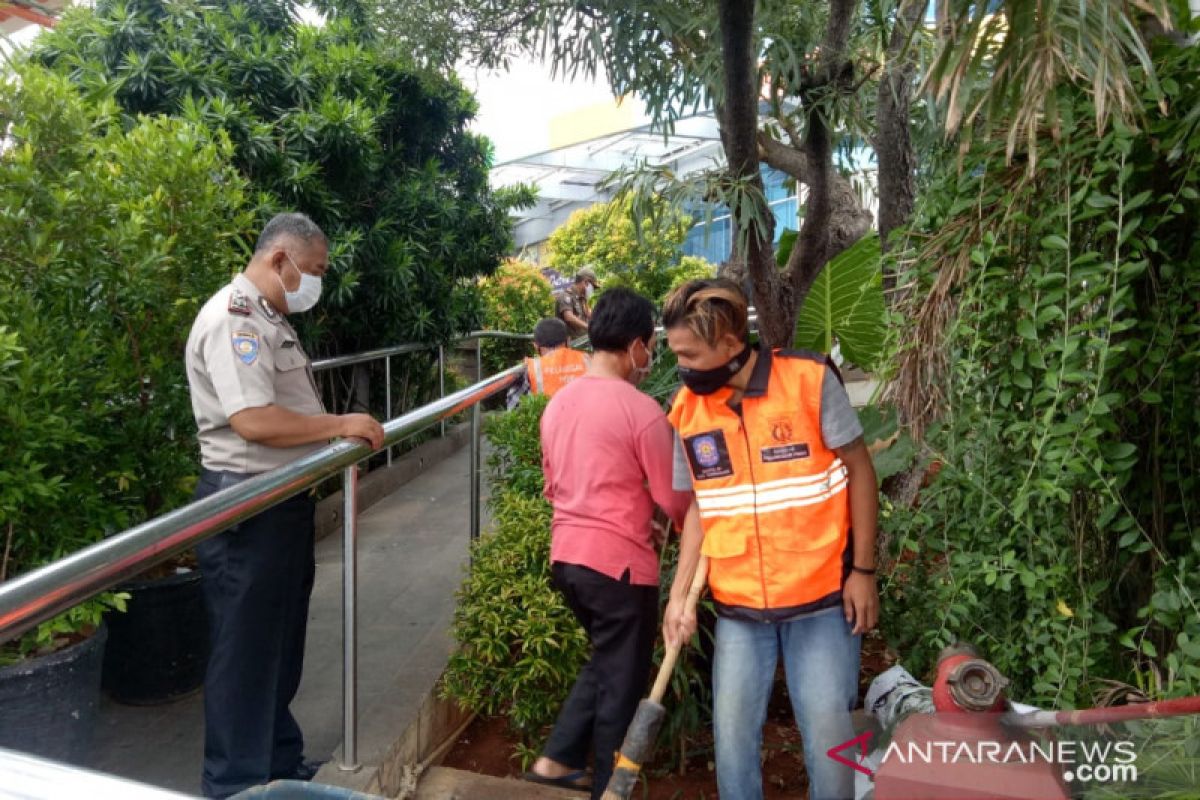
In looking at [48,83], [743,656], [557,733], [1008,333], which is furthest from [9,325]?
[1008,333]

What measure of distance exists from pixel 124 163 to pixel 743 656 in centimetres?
299

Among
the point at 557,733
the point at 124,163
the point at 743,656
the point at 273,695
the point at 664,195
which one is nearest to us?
the point at 743,656

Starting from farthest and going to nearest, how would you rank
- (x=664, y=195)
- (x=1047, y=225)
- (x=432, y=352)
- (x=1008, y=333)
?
(x=432, y=352), (x=664, y=195), (x=1008, y=333), (x=1047, y=225)

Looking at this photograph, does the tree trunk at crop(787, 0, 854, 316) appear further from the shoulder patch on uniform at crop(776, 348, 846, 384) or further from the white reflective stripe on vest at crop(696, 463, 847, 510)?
the white reflective stripe on vest at crop(696, 463, 847, 510)

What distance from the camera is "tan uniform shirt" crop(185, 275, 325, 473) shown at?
277 centimetres

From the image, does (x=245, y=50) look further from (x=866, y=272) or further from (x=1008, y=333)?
(x=1008, y=333)

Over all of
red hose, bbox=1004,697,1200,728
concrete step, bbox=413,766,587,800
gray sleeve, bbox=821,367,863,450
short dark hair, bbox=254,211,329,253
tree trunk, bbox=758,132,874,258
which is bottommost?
concrete step, bbox=413,766,587,800

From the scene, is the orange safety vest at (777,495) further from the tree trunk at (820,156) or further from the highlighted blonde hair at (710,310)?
the tree trunk at (820,156)

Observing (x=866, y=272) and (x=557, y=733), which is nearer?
(x=557, y=733)

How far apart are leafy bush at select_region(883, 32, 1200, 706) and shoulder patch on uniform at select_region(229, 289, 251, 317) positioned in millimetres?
1865

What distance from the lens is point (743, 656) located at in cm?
253

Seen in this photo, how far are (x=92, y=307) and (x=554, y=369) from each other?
254 centimetres

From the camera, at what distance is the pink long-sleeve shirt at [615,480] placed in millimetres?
2885

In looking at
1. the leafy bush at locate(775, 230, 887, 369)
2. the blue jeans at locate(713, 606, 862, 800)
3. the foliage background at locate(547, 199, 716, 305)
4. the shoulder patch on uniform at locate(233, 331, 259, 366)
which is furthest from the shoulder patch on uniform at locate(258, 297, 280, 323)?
the foliage background at locate(547, 199, 716, 305)
